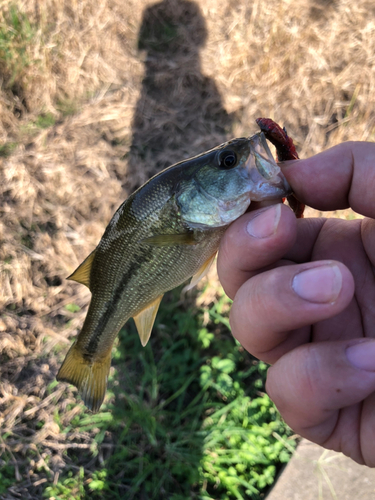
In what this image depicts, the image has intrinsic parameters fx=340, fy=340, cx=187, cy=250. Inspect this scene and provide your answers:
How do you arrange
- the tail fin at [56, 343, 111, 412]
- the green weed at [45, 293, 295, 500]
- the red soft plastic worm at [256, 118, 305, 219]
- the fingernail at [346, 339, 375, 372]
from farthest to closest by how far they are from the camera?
the green weed at [45, 293, 295, 500], the tail fin at [56, 343, 111, 412], the red soft plastic worm at [256, 118, 305, 219], the fingernail at [346, 339, 375, 372]

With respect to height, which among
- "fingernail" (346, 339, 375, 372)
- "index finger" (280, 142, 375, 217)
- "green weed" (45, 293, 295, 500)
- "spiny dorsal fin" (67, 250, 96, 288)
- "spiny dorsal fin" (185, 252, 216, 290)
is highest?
"index finger" (280, 142, 375, 217)

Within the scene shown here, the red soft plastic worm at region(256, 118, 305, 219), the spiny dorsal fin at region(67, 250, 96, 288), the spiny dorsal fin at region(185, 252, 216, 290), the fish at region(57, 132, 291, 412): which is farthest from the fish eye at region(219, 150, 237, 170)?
the spiny dorsal fin at region(67, 250, 96, 288)

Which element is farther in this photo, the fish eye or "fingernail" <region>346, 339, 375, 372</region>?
the fish eye

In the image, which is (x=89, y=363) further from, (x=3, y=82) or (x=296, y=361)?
(x=3, y=82)

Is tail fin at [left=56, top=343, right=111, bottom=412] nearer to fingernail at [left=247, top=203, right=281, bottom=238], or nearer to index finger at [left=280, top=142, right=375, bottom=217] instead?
fingernail at [left=247, top=203, right=281, bottom=238]

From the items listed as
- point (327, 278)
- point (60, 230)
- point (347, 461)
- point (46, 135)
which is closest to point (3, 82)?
point (46, 135)

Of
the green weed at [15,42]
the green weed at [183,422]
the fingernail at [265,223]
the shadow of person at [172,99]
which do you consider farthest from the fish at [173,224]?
the green weed at [15,42]

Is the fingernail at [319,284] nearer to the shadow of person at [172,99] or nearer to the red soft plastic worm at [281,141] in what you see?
the red soft plastic worm at [281,141]
